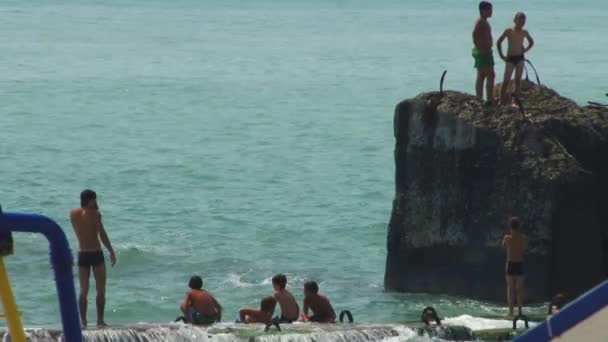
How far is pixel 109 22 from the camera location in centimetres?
11938

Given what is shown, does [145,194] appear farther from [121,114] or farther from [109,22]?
[109,22]

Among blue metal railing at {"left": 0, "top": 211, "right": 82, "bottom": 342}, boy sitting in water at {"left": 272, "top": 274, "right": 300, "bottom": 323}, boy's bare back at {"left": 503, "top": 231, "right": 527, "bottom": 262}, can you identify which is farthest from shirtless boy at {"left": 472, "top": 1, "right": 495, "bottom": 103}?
blue metal railing at {"left": 0, "top": 211, "right": 82, "bottom": 342}

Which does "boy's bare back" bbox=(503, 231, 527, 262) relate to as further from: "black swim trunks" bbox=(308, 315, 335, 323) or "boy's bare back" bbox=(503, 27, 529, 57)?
"boy's bare back" bbox=(503, 27, 529, 57)

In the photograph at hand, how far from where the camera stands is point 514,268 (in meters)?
20.7

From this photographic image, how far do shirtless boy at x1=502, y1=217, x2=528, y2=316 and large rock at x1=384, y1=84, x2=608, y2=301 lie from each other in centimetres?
158

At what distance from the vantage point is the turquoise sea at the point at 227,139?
2942cm

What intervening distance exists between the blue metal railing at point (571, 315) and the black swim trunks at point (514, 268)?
16.6m

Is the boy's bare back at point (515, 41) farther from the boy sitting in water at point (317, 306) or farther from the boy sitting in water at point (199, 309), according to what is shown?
the boy sitting in water at point (199, 309)

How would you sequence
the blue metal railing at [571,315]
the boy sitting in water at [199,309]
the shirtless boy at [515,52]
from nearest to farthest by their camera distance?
the blue metal railing at [571,315] < the boy sitting in water at [199,309] < the shirtless boy at [515,52]

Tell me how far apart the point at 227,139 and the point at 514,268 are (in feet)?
128

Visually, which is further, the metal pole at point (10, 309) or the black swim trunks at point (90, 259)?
the black swim trunks at point (90, 259)

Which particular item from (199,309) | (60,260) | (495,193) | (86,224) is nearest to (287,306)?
(199,309)

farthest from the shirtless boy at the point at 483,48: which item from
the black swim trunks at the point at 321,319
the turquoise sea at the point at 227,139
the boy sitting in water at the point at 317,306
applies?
the black swim trunks at the point at 321,319

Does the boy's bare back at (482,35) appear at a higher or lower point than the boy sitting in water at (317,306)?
higher
